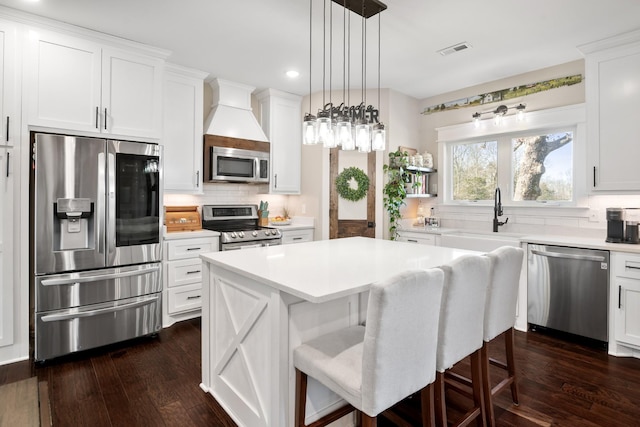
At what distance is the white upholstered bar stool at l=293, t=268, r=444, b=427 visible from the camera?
1.31 m

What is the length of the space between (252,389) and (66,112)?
273 cm

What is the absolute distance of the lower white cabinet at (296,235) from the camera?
450cm

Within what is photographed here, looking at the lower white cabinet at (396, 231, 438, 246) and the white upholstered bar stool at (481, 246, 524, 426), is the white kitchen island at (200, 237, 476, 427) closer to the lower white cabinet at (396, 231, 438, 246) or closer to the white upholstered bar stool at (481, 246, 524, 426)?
the white upholstered bar stool at (481, 246, 524, 426)

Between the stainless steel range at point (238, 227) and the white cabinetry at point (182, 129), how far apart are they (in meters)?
0.47

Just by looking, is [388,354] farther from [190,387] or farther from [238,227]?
[238,227]

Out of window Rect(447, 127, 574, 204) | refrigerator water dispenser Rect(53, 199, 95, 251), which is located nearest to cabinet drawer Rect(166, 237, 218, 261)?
refrigerator water dispenser Rect(53, 199, 95, 251)

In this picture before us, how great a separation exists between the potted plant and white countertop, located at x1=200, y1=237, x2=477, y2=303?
1621mm

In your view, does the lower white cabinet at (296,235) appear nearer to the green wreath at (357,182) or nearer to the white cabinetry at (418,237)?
the green wreath at (357,182)

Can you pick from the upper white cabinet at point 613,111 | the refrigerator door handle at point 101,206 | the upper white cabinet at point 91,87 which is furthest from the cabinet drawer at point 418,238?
the refrigerator door handle at point 101,206

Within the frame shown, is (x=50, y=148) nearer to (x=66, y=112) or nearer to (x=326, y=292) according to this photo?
(x=66, y=112)

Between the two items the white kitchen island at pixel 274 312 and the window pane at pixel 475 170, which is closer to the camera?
the white kitchen island at pixel 274 312

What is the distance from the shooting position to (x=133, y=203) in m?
Result: 3.14

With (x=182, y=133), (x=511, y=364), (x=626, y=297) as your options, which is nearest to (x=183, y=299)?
(x=182, y=133)

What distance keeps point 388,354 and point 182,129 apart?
11.5 ft
